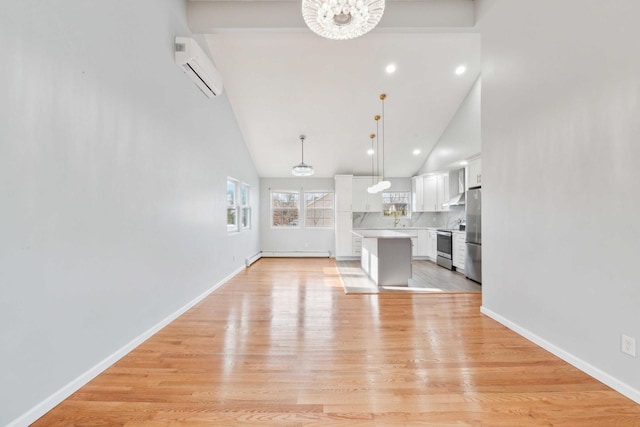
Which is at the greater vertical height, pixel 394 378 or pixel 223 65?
pixel 223 65

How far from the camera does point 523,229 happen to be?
8.97 feet

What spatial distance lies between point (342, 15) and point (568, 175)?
2.11 meters

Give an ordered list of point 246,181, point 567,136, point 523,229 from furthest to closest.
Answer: point 246,181 < point 523,229 < point 567,136

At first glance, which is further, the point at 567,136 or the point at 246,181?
the point at 246,181

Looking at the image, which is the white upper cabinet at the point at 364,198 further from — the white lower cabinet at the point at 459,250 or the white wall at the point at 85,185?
the white wall at the point at 85,185

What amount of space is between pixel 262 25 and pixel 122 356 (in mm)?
3752

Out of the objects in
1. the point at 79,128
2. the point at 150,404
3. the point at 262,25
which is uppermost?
the point at 262,25

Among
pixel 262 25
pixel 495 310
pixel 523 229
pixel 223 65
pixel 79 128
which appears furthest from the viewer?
pixel 223 65

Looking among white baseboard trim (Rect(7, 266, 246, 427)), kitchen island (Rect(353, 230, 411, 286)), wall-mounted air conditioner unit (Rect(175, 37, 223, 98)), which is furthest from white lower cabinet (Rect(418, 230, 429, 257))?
white baseboard trim (Rect(7, 266, 246, 427))

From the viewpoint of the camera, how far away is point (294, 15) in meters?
3.41

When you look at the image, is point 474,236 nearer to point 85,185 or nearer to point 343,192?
point 343,192

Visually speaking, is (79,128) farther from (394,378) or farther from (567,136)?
(567,136)

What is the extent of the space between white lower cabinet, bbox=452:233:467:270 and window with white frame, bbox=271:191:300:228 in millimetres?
4192

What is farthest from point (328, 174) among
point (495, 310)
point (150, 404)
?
point (150, 404)
